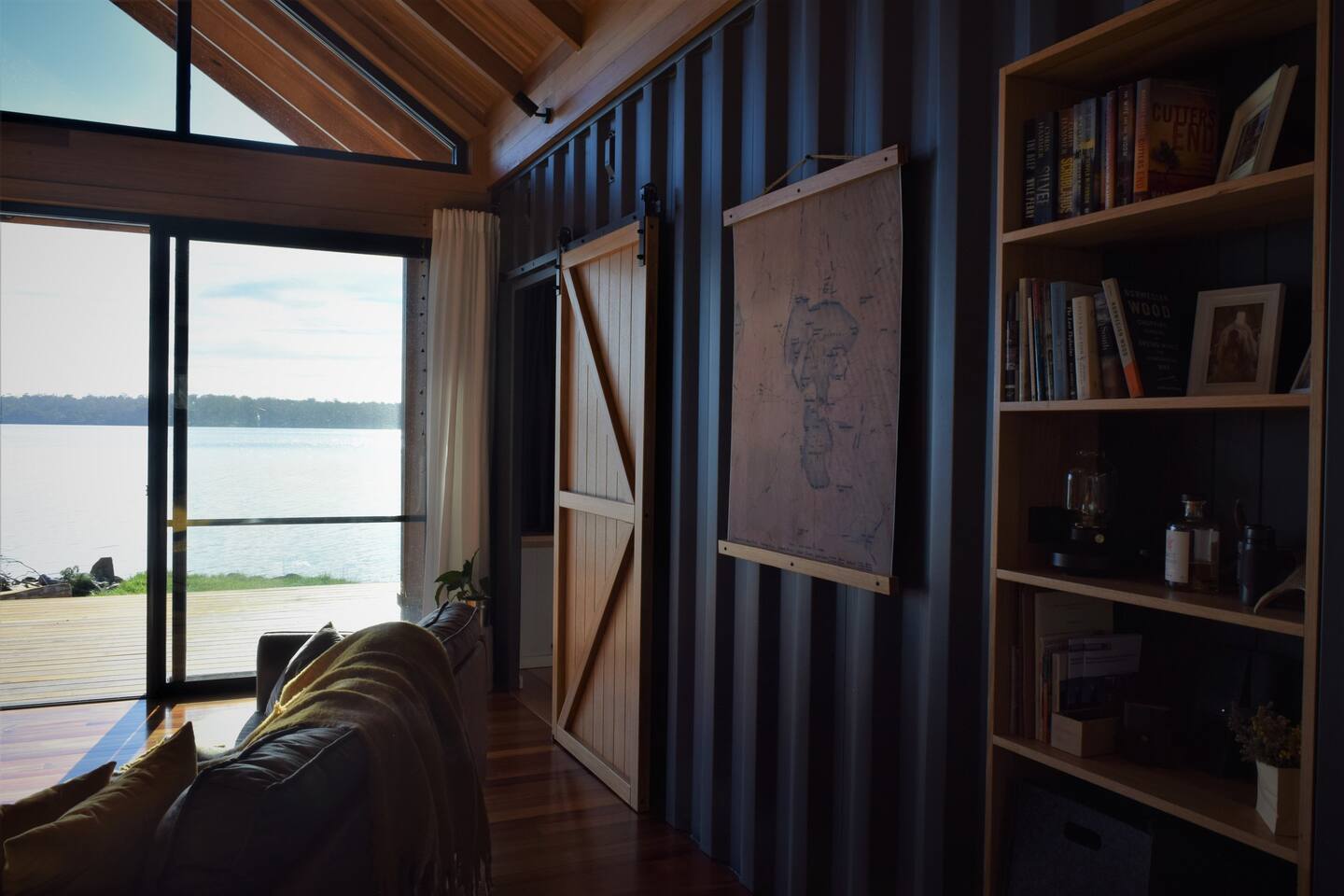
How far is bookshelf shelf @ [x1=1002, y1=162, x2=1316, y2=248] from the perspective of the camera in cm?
145

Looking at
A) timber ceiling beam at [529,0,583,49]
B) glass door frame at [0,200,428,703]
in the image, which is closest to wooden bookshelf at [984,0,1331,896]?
timber ceiling beam at [529,0,583,49]

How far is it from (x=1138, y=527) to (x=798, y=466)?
3.44 ft

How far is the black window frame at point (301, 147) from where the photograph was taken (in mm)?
5039

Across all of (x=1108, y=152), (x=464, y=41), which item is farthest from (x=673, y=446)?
(x=464, y=41)

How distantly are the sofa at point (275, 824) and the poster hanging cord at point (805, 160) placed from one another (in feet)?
6.25

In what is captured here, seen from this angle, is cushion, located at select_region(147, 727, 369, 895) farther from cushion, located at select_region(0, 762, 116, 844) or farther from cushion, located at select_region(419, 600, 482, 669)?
cushion, located at select_region(419, 600, 482, 669)

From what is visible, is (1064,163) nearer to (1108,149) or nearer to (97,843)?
(1108,149)

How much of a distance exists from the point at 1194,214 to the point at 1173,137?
15 centimetres

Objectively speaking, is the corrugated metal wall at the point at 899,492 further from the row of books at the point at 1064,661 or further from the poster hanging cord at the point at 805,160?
the row of books at the point at 1064,661

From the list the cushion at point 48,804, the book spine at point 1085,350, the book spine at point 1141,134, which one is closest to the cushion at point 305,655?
the cushion at point 48,804

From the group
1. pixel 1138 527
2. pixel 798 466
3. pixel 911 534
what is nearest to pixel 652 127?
pixel 798 466

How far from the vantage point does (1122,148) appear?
1729 mm

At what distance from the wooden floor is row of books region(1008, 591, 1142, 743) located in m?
1.52

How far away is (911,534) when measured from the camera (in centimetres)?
243
